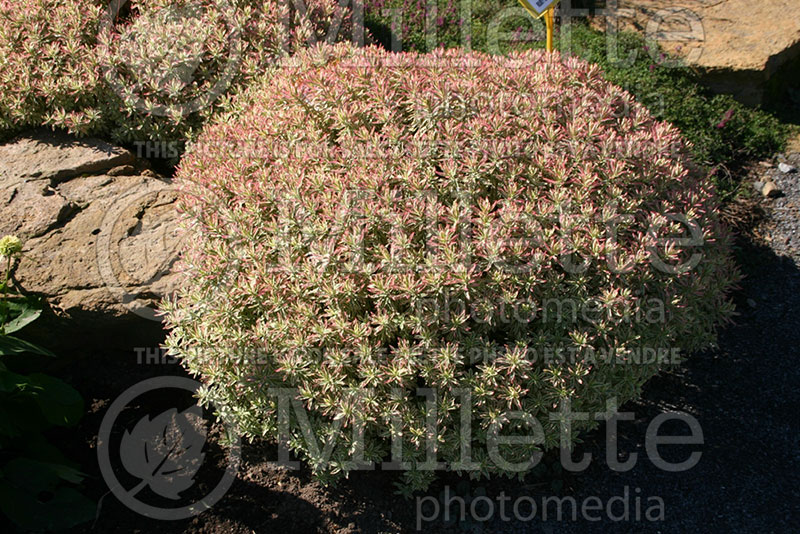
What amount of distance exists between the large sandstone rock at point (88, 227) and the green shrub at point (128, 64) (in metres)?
0.26

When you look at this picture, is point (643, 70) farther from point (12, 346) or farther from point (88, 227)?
point (12, 346)

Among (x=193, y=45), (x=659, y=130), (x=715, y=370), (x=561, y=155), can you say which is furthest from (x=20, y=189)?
(x=715, y=370)

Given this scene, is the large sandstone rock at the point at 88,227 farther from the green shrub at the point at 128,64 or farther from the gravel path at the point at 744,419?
the gravel path at the point at 744,419

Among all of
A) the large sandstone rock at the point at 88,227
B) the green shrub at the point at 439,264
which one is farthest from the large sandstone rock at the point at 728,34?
the large sandstone rock at the point at 88,227

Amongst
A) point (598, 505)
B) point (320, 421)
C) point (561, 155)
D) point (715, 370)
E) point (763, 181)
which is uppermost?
point (561, 155)

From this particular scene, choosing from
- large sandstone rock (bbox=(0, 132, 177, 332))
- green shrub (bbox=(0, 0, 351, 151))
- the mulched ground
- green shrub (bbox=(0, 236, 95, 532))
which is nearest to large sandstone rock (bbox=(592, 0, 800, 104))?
the mulched ground

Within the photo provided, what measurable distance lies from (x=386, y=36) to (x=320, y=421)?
3.84m

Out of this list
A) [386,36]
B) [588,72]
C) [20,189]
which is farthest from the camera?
[386,36]

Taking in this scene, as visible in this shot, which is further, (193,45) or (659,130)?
(193,45)

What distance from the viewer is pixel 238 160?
3299mm

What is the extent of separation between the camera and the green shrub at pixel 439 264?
9.04 ft

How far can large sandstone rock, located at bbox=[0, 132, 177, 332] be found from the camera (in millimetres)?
3344

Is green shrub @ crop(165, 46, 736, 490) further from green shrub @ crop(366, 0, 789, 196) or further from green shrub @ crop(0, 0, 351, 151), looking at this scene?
green shrub @ crop(366, 0, 789, 196)

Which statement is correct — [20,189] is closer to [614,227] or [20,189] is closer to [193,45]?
[193,45]
